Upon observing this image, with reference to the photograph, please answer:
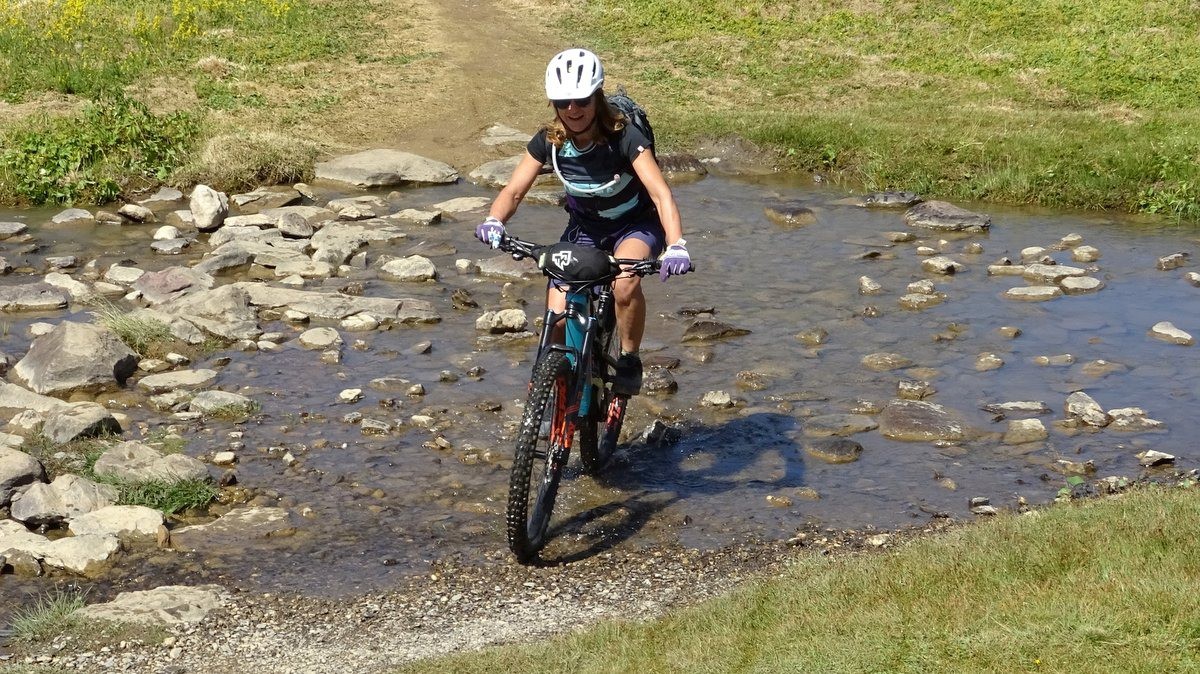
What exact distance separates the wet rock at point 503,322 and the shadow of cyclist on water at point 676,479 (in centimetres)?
264

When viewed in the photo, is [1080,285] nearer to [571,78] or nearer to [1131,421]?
[1131,421]

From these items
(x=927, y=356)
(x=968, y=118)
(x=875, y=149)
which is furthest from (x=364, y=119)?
(x=927, y=356)

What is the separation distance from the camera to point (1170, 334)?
11.1 metres

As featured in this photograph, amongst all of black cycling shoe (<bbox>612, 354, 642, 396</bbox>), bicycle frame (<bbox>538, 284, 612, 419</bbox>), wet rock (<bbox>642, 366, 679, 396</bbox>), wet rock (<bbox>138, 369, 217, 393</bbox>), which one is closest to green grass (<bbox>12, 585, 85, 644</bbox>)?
bicycle frame (<bbox>538, 284, 612, 419</bbox>)

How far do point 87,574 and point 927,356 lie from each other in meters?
7.04

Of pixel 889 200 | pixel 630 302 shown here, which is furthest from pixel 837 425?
pixel 889 200

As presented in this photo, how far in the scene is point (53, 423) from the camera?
28.3 feet

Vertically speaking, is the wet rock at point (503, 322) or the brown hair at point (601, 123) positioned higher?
the brown hair at point (601, 123)

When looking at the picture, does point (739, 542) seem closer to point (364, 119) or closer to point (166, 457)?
point (166, 457)

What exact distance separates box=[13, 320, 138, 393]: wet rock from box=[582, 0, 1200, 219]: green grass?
1033 centimetres

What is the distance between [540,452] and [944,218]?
32.4ft

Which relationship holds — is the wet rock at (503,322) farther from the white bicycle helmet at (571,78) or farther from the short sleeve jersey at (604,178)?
the white bicycle helmet at (571,78)

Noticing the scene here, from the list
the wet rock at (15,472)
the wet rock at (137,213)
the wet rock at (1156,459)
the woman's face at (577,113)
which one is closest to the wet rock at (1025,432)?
the wet rock at (1156,459)

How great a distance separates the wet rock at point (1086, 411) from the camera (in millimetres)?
9172
